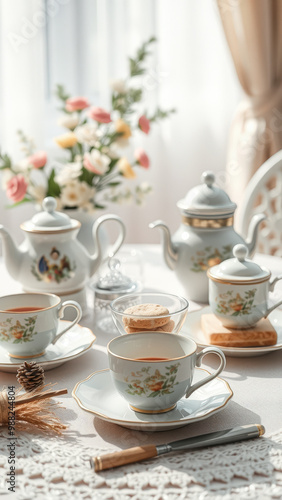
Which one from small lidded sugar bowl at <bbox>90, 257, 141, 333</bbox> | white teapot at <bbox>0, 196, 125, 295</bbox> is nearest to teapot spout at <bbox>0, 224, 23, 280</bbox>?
white teapot at <bbox>0, 196, 125, 295</bbox>

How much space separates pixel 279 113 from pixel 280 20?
13.9 inches

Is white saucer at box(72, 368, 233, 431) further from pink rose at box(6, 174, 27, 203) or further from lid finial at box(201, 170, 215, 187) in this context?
pink rose at box(6, 174, 27, 203)

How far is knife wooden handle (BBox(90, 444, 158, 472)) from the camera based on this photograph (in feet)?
2.46

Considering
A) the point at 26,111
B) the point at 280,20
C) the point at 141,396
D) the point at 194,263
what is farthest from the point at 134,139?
the point at 141,396

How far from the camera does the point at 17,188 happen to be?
143 centimetres

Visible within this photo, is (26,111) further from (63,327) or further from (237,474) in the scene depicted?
(237,474)

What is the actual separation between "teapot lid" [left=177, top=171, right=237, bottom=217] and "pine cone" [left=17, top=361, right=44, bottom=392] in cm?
51

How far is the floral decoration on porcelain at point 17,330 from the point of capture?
1.01 m

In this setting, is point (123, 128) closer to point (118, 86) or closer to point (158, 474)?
point (118, 86)

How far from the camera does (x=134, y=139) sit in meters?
2.79

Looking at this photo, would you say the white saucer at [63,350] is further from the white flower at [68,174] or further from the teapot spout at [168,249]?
the white flower at [68,174]

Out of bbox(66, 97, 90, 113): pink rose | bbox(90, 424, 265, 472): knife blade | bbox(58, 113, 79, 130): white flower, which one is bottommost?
bbox(90, 424, 265, 472): knife blade

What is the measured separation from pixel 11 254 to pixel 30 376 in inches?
14.9

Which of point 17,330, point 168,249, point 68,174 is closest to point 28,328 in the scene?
point 17,330
